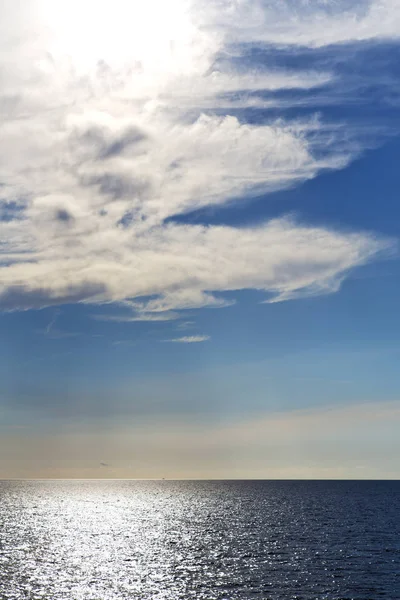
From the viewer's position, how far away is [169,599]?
7812cm

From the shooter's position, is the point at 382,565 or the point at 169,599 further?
the point at 382,565

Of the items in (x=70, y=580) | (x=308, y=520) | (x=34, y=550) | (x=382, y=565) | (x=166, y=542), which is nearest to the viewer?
(x=70, y=580)

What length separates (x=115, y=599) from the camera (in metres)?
78.4

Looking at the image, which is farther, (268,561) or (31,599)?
(268,561)

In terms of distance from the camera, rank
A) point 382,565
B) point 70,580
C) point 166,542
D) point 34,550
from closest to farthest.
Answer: point 70,580 → point 382,565 → point 34,550 → point 166,542

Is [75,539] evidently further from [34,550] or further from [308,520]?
[308,520]

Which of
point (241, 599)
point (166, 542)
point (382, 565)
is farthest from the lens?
point (166, 542)

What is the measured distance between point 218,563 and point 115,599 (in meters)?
30.6

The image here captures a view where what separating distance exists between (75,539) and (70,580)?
58.6 meters

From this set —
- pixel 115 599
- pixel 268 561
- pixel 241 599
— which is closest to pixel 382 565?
pixel 268 561

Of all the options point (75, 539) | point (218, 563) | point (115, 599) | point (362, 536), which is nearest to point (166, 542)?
point (75, 539)

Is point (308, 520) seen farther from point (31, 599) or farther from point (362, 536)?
point (31, 599)

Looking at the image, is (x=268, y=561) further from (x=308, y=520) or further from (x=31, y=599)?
(x=308, y=520)

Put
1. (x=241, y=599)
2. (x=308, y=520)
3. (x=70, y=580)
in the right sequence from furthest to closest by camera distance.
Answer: (x=308, y=520)
(x=70, y=580)
(x=241, y=599)
